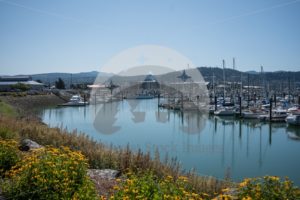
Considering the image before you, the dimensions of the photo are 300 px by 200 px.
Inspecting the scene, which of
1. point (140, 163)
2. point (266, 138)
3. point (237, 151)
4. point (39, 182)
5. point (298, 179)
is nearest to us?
point (39, 182)

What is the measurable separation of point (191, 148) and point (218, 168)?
6142 mm

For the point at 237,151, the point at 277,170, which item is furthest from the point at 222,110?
the point at 277,170

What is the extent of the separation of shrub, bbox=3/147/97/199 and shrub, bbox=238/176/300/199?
2.29m

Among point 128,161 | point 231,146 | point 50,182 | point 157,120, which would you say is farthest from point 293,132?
point 50,182

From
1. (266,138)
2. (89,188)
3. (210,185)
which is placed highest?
(89,188)

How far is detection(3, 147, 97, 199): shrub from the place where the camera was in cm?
451

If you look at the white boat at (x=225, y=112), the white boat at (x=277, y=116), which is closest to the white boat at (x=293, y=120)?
the white boat at (x=277, y=116)

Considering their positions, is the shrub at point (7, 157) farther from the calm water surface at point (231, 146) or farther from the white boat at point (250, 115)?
the white boat at point (250, 115)

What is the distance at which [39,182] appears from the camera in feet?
15.0

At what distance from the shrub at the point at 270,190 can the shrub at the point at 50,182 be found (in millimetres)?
2285

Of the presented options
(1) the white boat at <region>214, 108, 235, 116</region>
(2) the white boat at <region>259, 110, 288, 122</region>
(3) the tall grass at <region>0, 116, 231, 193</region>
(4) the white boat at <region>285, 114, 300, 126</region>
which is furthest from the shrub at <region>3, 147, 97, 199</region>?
(1) the white boat at <region>214, 108, 235, 116</region>

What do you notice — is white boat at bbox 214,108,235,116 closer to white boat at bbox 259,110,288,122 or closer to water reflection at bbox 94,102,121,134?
white boat at bbox 259,110,288,122

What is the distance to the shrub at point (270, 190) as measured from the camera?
400 centimetres

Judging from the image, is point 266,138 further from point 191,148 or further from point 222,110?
point 222,110
